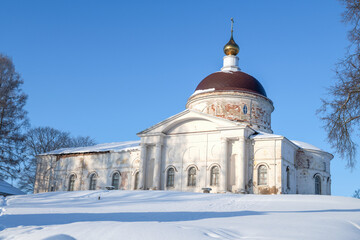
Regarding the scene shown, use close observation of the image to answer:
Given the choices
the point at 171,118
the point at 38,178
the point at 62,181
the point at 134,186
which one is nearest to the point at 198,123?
the point at 171,118

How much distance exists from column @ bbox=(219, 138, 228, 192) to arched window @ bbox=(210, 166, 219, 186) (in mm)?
792

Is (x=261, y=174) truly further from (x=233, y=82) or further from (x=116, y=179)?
(x=116, y=179)

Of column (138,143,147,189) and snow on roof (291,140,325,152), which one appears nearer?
column (138,143,147,189)

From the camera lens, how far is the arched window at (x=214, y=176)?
25248 millimetres

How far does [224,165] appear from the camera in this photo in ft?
80.3

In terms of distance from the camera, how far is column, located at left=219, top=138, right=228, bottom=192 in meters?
24.2

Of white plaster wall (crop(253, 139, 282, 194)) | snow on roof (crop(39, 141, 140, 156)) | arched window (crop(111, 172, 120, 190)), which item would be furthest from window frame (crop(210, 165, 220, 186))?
arched window (crop(111, 172, 120, 190))

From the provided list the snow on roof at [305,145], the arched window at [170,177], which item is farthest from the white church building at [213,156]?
the snow on roof at [305,145]

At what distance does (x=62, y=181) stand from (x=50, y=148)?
9.74m

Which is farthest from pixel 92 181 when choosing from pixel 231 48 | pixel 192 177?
pixel 231 48

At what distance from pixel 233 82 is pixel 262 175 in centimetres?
761

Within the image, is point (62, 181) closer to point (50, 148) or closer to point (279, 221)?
point (50, 148)

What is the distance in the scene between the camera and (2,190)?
Answer: 26.3 m

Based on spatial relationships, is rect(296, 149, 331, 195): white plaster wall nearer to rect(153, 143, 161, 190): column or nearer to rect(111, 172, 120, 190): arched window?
rect(153, 143, 161, 190): column
